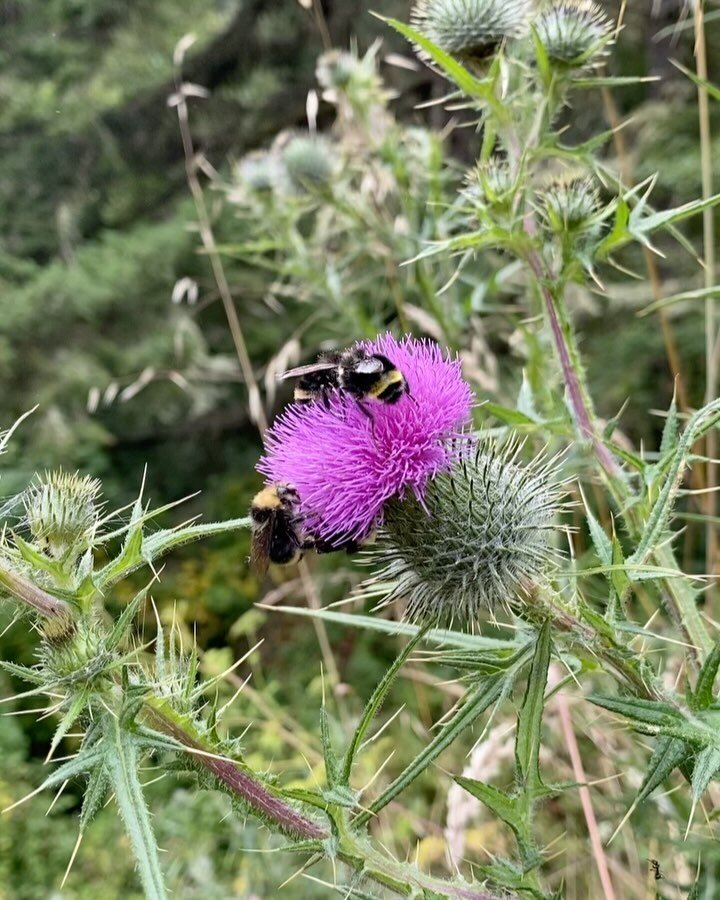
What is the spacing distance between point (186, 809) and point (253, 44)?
674 cm

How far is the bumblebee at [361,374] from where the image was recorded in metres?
1.52

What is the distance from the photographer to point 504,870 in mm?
1383

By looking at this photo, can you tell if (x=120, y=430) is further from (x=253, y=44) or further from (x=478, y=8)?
(x=478, y=8)

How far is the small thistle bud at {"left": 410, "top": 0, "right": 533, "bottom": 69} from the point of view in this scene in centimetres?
260

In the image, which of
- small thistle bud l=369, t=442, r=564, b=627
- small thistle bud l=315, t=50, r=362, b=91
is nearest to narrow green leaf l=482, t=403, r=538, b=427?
small thistle bud l=369, t=442, r=564, b=627

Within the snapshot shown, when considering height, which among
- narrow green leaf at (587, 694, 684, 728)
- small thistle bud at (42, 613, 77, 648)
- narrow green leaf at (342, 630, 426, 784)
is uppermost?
small thistle bud at (42, 613, 77, 648)

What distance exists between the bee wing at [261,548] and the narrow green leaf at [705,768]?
0.94 metres

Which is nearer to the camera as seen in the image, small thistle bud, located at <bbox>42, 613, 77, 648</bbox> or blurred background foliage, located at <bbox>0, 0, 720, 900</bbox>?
small thistle bud, located at <bbox>42, 613, 77, 648</bbox>

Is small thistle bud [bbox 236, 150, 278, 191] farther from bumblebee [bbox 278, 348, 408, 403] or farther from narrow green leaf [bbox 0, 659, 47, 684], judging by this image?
narrow green leaf [bbox 0, 659, 47, 684]

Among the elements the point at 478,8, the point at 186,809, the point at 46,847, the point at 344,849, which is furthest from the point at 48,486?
the point at 46,847

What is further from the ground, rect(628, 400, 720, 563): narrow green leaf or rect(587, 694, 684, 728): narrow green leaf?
rect(628, 400, 720, 563): narrow green leaf

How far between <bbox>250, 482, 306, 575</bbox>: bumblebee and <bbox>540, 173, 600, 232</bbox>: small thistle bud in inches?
42.1

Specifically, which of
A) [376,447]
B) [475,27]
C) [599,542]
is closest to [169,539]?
[376,447]

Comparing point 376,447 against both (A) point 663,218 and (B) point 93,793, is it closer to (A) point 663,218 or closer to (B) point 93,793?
(B) point 93,793
